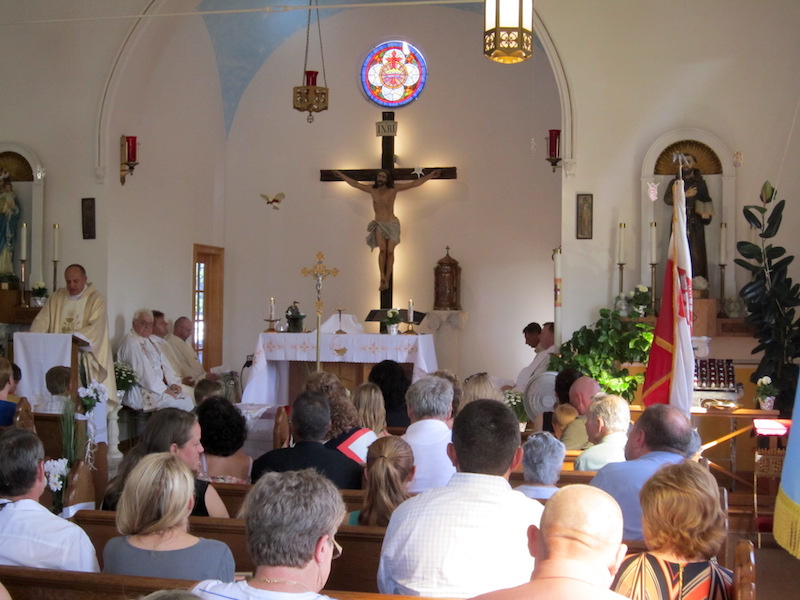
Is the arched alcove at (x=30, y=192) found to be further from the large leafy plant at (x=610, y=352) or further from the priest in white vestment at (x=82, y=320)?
the large leafy plant at (x=610, y=352)

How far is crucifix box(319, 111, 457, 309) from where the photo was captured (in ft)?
38.7

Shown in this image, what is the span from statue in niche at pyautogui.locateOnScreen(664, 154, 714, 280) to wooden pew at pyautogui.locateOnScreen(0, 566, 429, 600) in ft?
20.8

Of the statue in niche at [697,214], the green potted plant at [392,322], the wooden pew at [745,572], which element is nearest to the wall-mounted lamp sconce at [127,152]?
the green potted plant at [392,322]

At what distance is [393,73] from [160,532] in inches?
407

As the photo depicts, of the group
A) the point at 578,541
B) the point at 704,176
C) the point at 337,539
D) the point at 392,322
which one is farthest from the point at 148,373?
the point at 578,541

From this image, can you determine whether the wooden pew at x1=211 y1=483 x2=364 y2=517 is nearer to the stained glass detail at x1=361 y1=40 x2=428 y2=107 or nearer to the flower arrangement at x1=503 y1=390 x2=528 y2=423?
the flower arrangement at x1=503 y1=390 x2=528 y2=423

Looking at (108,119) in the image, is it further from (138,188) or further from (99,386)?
(99,386)

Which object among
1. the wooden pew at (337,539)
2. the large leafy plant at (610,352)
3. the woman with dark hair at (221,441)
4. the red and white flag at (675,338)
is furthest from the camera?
the large leafy plant at (610,352)

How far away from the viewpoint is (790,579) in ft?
17.5

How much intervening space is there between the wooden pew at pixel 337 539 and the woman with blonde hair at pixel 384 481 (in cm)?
11

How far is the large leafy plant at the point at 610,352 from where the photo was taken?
7723 millimetres

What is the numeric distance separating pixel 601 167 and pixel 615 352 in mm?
1758

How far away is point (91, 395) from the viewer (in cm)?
555

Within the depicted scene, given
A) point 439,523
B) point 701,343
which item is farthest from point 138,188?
point 439,523
